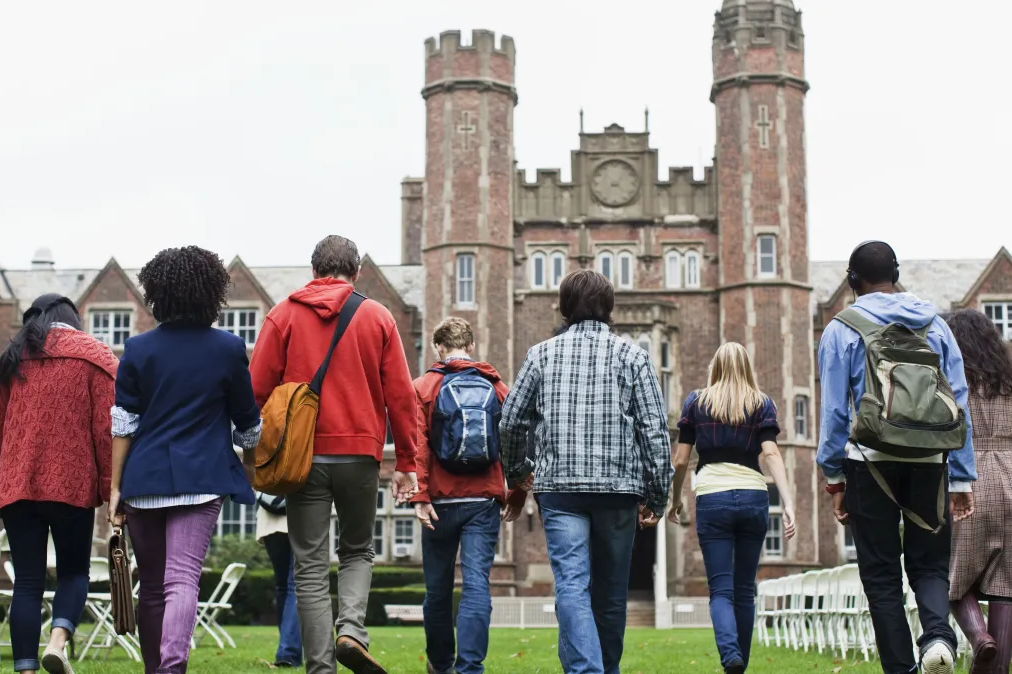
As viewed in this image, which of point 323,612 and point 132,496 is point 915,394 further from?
point 132,496

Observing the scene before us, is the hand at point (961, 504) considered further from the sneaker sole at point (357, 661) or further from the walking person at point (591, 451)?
the sneaker sole at point (357, 661)

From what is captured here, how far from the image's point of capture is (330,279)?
22.3 feet

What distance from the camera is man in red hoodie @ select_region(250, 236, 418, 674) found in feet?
20.7

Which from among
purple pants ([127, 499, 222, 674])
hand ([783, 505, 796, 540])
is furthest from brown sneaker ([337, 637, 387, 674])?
hand ([783, 505, 796, 540])

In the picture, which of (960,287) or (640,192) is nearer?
(640,192)

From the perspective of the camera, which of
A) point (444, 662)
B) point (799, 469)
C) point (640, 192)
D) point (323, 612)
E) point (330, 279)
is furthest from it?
point (640, 192)

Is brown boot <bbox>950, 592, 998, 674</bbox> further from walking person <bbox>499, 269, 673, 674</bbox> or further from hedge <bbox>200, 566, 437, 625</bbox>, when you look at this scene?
hedge <bbox>200, 566, 437, 625</bbox>

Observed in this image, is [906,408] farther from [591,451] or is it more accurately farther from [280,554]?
→ [280,554]

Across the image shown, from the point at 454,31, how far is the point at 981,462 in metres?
30.6

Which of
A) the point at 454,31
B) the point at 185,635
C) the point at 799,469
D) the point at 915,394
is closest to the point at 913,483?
the point at 915,394

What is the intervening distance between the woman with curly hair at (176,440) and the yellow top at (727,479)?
3107 millimetres

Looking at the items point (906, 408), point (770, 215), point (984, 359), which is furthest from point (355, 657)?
point (770, 215)

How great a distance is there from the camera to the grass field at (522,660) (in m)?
9.70

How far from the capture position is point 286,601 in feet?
31.9
